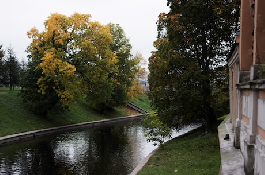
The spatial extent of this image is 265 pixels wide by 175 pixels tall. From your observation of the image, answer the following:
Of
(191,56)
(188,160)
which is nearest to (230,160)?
(188,160)

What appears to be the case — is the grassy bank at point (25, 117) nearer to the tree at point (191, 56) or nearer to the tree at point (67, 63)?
the tree at point (67, 63)

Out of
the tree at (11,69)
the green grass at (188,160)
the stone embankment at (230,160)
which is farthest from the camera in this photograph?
the tree at (11,69)

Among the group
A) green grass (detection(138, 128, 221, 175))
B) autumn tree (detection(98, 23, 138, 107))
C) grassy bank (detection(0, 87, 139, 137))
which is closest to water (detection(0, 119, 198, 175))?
green grass (detection(138, 128, 221, 175))

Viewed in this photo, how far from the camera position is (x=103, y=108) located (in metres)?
41.0

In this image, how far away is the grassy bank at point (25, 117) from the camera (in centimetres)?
2642

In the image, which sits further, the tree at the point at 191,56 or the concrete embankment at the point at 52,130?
the concrete embankment at the point at 52,130

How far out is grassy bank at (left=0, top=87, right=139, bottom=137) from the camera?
26.4 metres

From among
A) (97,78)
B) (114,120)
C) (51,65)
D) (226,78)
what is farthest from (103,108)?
(226,78)

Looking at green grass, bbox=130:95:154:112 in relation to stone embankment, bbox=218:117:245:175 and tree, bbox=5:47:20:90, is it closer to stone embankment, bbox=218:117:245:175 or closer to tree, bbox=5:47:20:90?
tree, bbox=5:47:20:90

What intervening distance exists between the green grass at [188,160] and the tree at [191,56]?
2866mm

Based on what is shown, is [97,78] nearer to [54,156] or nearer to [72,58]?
[72,58]

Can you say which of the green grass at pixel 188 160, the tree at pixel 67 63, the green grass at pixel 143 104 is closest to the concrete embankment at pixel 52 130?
the tree at pixel 67 63

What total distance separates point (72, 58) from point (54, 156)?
522 inches

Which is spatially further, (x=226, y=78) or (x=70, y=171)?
(x=226, y=78)
